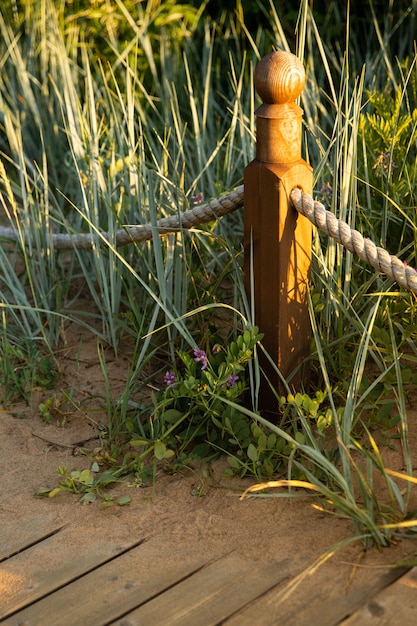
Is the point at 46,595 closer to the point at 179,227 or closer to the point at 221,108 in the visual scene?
the point at 179,227

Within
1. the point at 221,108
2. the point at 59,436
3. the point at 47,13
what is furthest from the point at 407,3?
the point at 59,436

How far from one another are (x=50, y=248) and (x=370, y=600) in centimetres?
159

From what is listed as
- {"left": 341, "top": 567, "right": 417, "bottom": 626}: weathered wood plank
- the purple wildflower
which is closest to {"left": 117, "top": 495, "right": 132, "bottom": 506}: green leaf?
{"left": 341, "top": 567, "right": 417, "bottom": 626}: weathered wood plank

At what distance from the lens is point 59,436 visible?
7.52 feet

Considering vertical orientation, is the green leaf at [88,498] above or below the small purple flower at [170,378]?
below

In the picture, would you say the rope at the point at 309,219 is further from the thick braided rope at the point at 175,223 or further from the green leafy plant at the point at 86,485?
the green leafy plant at the point at 86,485

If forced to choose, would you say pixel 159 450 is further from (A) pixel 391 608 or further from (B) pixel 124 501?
(A) pixel 391 608

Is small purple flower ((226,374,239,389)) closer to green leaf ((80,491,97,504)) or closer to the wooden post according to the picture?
the wooden post

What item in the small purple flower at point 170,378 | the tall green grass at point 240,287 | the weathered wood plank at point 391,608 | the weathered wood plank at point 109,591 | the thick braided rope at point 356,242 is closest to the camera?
the weathered wood plank at point 391,608

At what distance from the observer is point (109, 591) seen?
5.59 ft

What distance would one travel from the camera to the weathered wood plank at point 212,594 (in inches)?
63.5

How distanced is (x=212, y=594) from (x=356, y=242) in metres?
0.83

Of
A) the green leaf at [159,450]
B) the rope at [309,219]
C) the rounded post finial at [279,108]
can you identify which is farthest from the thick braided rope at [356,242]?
the green leaf at [159,450]

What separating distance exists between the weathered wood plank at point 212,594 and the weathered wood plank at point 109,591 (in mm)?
27
